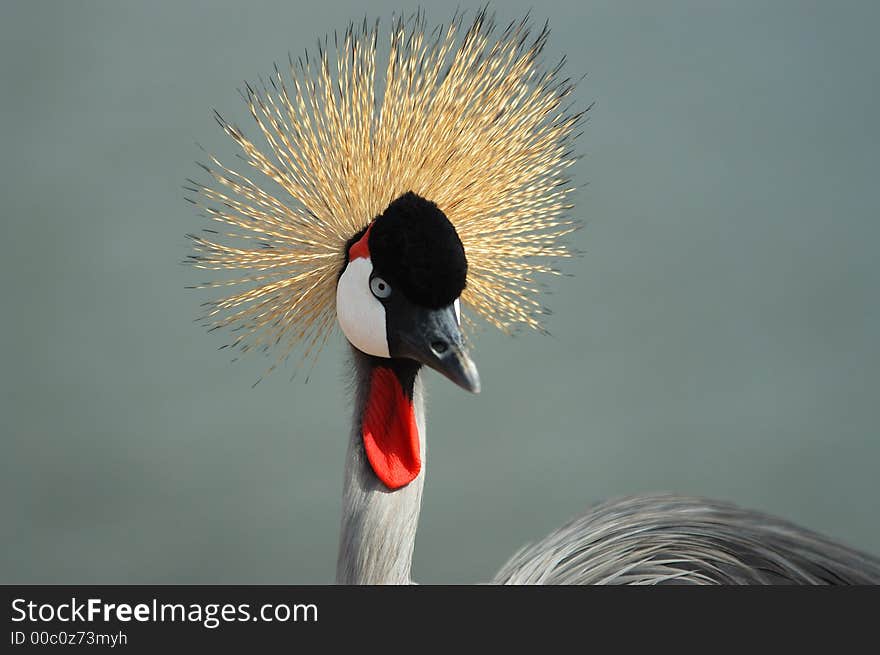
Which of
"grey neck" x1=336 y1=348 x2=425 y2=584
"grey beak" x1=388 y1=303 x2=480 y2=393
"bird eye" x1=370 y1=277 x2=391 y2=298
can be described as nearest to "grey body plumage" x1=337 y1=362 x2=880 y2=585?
"grey neck" x1=336 y1=348 x2=425 y2=584

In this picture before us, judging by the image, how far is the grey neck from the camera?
69.6 inches

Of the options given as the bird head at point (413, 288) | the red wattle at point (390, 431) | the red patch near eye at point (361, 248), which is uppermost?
the red patch near eye at point (361, 248)

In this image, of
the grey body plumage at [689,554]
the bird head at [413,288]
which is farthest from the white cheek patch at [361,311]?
the grey body plumage at [689,554]

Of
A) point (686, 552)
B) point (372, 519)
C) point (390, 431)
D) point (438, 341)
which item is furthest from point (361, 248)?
point (686, 552)

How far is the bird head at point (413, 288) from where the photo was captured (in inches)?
64.3

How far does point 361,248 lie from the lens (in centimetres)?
175

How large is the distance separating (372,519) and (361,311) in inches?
14.5

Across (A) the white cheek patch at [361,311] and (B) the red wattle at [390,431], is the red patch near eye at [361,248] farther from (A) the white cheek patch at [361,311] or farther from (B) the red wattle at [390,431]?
(B) the red wattle at [390,431]

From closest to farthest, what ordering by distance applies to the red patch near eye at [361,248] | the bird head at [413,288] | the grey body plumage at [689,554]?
the bird head at [413,288]
the red patch near eye at [361,248]
the grey body plumage at [689,554]

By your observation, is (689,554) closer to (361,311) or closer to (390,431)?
(390,431)

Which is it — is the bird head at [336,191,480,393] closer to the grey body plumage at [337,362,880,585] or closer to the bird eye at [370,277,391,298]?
the bird eye at [370,277,391,298]

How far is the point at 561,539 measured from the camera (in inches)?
86.7
